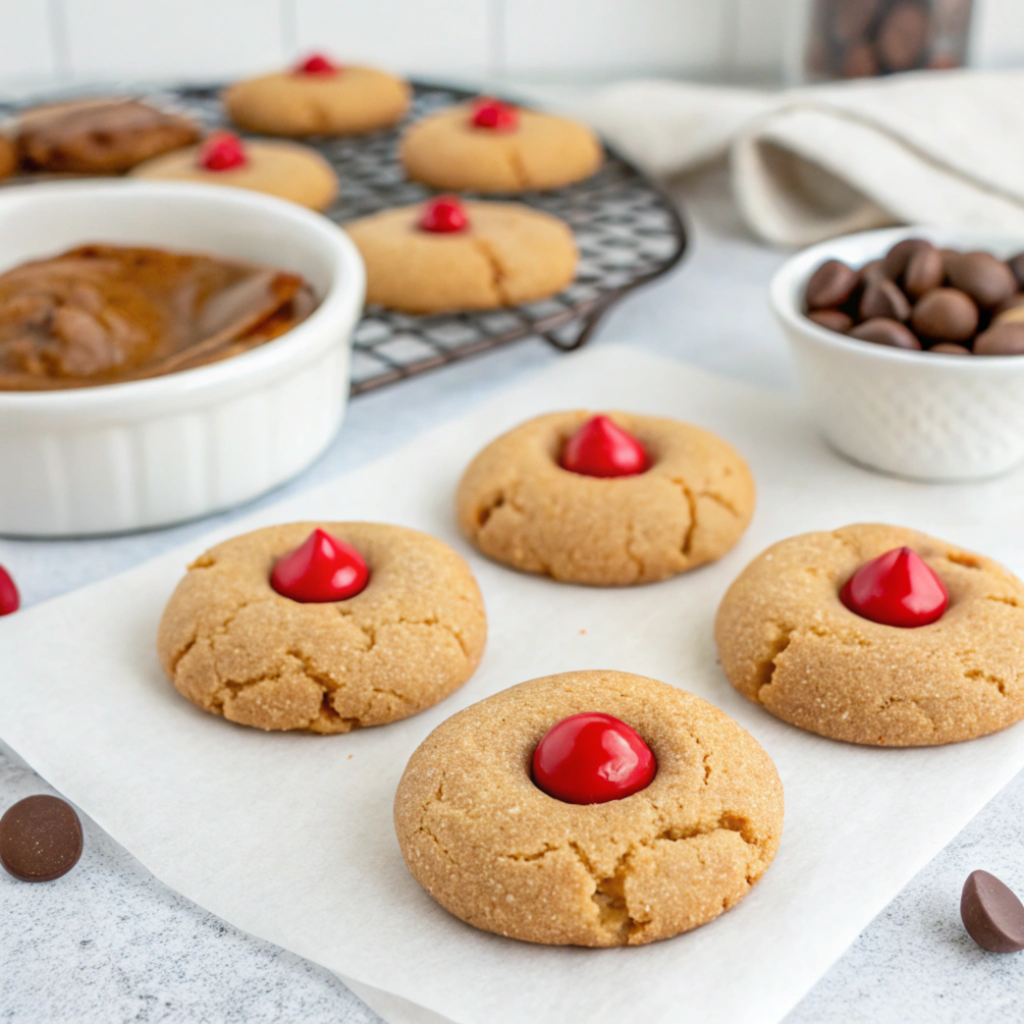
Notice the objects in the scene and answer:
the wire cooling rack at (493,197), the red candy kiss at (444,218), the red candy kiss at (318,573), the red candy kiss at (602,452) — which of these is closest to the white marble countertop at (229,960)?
the red candy kiss at (318,573)

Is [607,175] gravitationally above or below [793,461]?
above

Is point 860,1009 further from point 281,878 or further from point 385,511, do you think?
point 385,511

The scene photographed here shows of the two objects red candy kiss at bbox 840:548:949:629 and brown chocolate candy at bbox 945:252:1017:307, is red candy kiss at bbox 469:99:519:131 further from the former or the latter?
red candy kiss at bbox 840:548:949:629

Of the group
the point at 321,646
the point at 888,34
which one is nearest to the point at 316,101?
the point at 888,34

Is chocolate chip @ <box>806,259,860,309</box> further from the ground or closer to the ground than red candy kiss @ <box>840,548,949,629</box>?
further from the ground

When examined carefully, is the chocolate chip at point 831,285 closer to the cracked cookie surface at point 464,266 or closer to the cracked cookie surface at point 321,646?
the cracked cookie surface at point 464,266

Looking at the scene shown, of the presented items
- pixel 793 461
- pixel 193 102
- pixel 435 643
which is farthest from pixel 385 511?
pixel 193 102

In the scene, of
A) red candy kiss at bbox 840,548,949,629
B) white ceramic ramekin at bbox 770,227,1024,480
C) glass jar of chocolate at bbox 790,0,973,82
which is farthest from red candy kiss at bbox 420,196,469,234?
glass jar of chocolate at bbox 790,0,973,82
